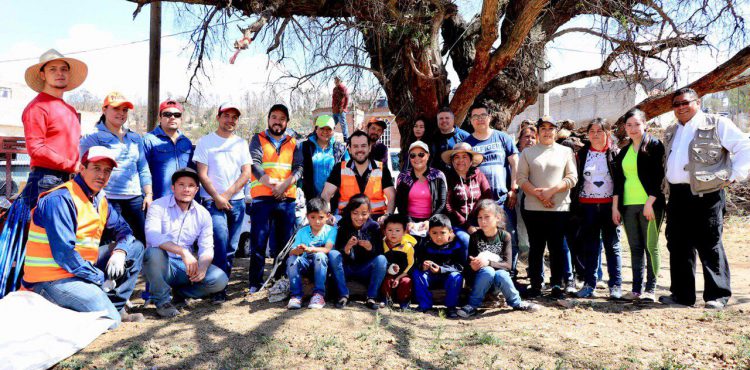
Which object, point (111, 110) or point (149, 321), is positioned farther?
point (111, 110)

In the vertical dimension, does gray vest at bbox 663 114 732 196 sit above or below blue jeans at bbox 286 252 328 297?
above

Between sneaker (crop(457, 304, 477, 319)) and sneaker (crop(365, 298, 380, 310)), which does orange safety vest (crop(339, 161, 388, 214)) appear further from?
sneaker (crop(457, 304, 477, 319))

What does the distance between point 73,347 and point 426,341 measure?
2.38 m

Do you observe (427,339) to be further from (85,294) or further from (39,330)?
(39,330)

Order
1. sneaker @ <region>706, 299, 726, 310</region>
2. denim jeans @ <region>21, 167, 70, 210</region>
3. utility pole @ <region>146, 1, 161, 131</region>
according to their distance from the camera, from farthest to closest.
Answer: utility pole @ <region>146, 1, 161, 131</region> → sneaker @ <region>706, 299, 726, 310</region> → denim jeans @ <region>21, 167, 70, 210</region>

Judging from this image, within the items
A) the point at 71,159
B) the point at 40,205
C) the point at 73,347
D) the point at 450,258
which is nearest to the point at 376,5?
the point at 450,258

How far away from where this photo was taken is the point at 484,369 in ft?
11.1

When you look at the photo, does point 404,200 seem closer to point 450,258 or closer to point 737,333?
point 450,258

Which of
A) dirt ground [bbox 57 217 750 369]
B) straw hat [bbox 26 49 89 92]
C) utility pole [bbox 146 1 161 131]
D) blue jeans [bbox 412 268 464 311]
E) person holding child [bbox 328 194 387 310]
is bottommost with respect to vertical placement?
dirt ground [bbox 57 217 750 369]

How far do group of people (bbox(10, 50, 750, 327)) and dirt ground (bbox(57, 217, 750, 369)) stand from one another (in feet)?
0.94

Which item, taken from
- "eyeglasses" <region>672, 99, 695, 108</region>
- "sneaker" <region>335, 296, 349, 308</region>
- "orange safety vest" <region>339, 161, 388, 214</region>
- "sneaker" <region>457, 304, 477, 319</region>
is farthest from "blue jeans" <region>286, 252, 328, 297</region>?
"eyeglasses" <region>672, 99, 695, 108</region>

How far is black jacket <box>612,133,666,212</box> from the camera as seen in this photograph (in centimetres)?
498

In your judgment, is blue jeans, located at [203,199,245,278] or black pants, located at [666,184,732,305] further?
blue jeans, located at [203,199,245,278]

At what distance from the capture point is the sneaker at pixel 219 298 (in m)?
4.94
